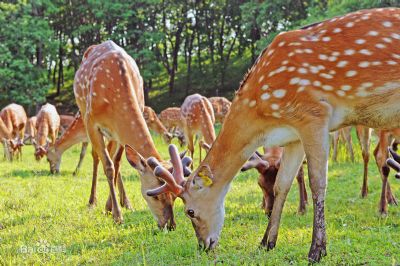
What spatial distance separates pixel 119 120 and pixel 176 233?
1.64m

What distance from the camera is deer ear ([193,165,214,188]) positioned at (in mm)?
4379

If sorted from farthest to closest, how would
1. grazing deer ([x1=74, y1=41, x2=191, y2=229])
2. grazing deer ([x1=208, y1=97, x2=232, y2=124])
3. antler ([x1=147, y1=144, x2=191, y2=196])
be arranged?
grazing deer ([x1=208, y1=97, x2=232, y2=124]), grazing deer ([x1=74, y1=41, x2=191, y2=229]), antler ([x1=147, y1=144, x2=191, y2=196])

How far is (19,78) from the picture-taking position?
28281 millimetres

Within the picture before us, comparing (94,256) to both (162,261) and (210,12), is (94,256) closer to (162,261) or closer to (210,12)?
(162,261)

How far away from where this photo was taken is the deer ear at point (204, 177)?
4379mm

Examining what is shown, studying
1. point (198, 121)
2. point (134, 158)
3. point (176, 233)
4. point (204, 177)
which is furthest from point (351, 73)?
point (198, 121)

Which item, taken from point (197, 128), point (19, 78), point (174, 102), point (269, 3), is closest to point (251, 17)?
point (269, 3)

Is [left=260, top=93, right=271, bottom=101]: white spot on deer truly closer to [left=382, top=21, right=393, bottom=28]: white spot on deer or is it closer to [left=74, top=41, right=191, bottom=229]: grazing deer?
[left=382, top=21, right=393, bottom=28]: white spot on deer

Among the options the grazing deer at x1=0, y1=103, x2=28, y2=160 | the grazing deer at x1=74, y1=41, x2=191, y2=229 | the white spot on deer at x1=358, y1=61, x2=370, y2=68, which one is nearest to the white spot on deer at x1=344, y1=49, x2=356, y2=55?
the white spot on deer at x1=358, y1=61, x2=370, y2=68

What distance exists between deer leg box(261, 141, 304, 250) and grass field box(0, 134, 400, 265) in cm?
14

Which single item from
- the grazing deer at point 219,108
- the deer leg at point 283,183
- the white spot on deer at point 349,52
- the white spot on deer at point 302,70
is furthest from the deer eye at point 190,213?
the grazing deer at point 219,108

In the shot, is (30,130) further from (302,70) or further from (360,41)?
(360,41)

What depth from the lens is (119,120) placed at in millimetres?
6012

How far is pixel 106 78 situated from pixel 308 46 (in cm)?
318
